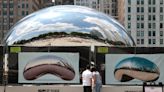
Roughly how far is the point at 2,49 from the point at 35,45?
0.88 m

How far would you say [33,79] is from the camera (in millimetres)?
13180

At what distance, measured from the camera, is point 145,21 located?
168 metres

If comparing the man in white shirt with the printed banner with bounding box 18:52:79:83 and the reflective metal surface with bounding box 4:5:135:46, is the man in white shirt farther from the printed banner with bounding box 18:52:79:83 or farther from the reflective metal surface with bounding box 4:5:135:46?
the reflective metal surface with bounding box 4:5:135:46

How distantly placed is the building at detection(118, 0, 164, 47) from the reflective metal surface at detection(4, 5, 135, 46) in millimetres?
A: 151459

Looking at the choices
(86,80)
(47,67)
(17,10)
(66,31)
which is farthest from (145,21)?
(86,80)

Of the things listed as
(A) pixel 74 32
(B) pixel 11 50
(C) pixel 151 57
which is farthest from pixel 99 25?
(B) pixel 11 50

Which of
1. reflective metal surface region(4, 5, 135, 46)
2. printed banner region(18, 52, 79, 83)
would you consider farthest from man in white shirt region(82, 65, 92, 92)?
reflective metal surface region(4, 5, 135, 46)

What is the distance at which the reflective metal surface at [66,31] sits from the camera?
530 inches

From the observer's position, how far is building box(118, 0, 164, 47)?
165500 mm

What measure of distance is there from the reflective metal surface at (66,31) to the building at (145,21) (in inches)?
5963

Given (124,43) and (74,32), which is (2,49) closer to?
(74,32)

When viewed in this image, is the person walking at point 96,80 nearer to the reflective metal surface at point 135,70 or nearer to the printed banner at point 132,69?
the printed banner at point 132,69

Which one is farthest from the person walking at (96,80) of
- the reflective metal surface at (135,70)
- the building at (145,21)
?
the building at (145,21)

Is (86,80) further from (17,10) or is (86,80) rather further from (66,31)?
(17,10)
